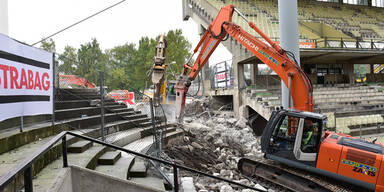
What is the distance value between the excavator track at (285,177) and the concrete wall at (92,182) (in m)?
3.80

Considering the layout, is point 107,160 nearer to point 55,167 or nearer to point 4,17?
point 55,167

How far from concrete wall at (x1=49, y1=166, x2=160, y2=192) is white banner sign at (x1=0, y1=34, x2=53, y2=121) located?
1231mm

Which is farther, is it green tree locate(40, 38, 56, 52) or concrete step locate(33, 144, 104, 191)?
green tree locate(40, 38, 56, 52)

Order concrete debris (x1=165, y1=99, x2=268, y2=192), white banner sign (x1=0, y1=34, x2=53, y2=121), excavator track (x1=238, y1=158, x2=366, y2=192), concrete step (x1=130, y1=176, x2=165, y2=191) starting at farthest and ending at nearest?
concrete debris (x1=165, y1=99, x2=268, y2=192), excavator track (x1=238, y1=158, x2=366, y2=192), concrete step (x1=130, y1=176, x2=165, y2=191), white banner sign (x1=0, y1=34, x2=53, y2=121)

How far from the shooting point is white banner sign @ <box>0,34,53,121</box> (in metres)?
3.47

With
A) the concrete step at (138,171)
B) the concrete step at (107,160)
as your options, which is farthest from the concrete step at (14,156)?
the concrete step at (138,171)

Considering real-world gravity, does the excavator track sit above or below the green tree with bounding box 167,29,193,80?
below

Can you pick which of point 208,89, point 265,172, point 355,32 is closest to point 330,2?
point 355,32

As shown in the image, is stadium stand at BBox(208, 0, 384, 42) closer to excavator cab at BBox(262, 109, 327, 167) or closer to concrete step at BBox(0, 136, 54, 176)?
excavator cab at BBox(262, 109, 327, 167)

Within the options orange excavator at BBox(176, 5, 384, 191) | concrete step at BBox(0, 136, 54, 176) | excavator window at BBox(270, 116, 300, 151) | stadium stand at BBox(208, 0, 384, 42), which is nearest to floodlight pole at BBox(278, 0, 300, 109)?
orange excavator at BBox(176, 5, 384, 191)

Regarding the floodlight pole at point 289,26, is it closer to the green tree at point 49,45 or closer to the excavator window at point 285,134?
the excavator window at point 285,134

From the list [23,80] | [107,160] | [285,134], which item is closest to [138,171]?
[107,160]

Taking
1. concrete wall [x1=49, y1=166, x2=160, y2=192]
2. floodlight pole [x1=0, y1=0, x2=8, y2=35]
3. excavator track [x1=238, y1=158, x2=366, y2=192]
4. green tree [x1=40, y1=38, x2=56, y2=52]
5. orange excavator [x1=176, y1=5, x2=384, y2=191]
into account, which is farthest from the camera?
green tree [x1=40, y1=38, x2=56, y2=52]

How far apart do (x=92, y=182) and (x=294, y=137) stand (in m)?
4.57
